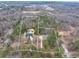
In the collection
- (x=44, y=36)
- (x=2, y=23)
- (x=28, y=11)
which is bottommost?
(x=44, y=36)

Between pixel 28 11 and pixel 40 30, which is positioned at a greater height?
pixel 28 11

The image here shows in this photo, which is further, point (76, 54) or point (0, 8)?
point (0, 8)

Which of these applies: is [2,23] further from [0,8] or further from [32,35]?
[32,35]

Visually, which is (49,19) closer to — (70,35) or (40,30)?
(40,30)

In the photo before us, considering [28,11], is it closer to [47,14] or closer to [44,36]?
[47,14]

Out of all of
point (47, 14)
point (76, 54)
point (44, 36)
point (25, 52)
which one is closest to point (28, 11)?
point (47, 14)

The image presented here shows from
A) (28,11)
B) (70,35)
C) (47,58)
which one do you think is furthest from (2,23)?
(70,35)

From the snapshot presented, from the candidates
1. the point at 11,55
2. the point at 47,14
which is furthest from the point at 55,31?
the point at 11,55

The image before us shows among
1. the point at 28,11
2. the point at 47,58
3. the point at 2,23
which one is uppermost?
the point at 28,11

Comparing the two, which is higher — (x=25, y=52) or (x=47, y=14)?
(x=47, y=14)
